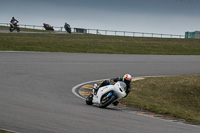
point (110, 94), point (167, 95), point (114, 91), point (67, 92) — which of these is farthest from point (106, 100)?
point (167, 95)

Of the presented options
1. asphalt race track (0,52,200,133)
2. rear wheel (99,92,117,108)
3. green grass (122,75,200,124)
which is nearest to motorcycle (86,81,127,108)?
rear wheel (99,92,117,108)

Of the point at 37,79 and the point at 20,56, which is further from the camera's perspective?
the point at 20,56

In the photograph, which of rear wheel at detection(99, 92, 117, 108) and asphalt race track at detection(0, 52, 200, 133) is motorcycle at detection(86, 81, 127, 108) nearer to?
rear wheel at detection(99, 92, 117, 108)

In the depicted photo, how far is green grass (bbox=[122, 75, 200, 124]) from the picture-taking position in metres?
14.3

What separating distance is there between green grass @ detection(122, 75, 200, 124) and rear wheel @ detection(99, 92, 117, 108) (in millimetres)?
2091

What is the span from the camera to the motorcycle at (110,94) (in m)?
11.4

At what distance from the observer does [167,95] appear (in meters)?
17.4

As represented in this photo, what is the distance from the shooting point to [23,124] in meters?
8.13

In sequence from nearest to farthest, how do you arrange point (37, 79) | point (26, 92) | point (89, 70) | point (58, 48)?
1. point (26, 92)
2. point (37, 79)
3. point (89, 70)
4. point (58, 48)

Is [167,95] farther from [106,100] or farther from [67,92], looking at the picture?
[106,100]

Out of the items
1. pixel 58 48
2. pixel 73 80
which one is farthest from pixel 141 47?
pixel 73 80

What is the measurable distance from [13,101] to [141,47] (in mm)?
27720

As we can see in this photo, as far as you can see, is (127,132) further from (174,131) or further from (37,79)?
(37,79)

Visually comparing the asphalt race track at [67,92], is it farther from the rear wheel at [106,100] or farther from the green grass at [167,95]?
the green grass at [167,95]
